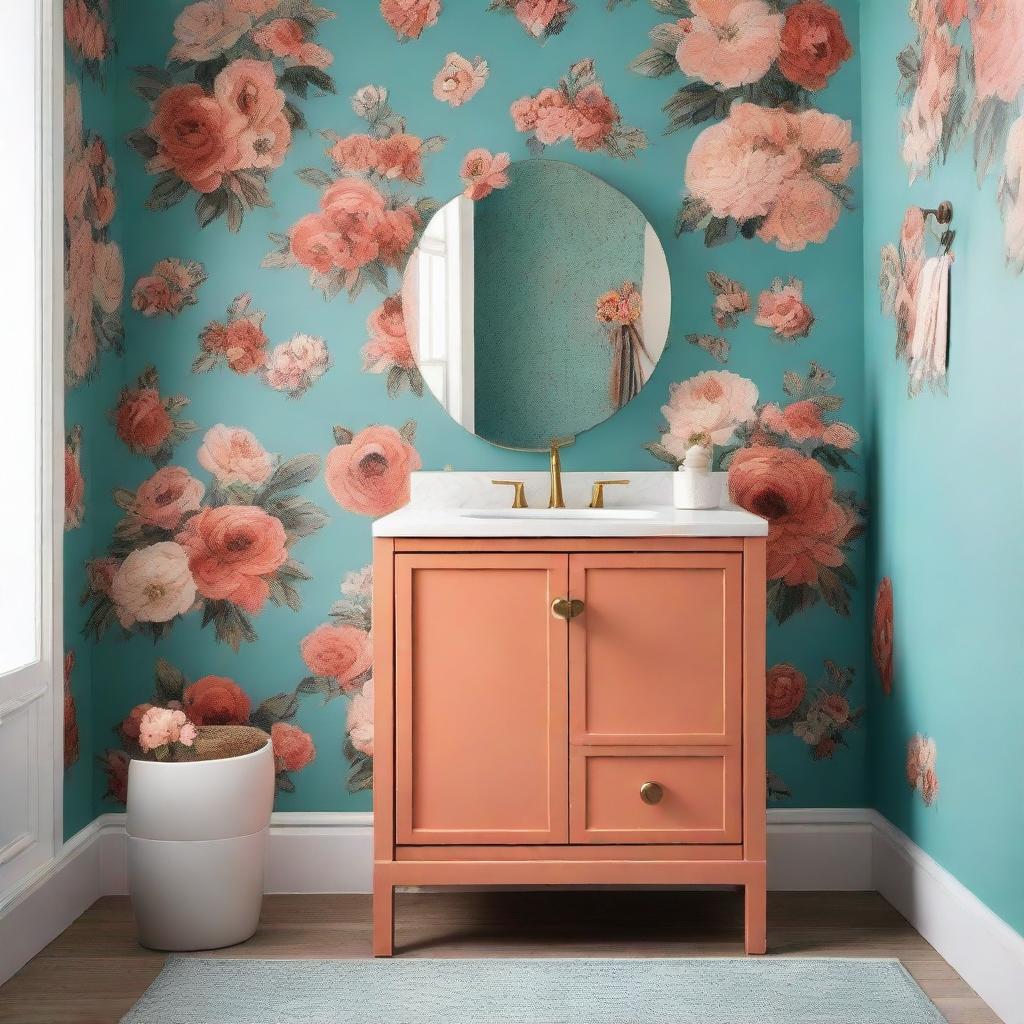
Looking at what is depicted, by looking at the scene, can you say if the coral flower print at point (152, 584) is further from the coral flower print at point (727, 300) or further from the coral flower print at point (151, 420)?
the coral flower print at point (727, 300)

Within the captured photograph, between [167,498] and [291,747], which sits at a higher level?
[167,498]

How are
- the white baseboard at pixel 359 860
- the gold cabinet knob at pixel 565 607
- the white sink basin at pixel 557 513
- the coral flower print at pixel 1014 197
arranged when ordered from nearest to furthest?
the coral flower print at pixel 1014 197
the gold cabinet knob at pixel 565 607
the white baseboard at pixel 359 860
the white sink basin at pixel 557 513

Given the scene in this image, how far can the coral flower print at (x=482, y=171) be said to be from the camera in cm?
269

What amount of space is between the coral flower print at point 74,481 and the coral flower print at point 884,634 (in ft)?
6.09

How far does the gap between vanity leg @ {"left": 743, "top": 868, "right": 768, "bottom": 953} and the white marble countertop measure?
704 mm

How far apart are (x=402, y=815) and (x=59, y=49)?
1.76m

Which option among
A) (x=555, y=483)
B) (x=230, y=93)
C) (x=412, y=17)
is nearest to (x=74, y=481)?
(x=230, y=93)

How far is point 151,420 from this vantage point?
Result: 8.88 ft

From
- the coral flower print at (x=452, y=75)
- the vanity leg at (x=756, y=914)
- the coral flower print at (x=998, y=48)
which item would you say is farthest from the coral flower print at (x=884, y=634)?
the coral flower print at (x=452, y=75)

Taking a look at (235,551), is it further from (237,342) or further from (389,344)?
(389,344)

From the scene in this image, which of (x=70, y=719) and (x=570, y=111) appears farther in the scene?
(x=570, y=111)

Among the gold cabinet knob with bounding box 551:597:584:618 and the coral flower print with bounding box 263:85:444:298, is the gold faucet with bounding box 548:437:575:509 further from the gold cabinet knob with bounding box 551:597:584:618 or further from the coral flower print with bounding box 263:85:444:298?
the coral flower print with bounding box 263:85:444:298

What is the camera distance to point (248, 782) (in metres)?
2.34

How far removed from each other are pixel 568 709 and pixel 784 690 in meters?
0.71
